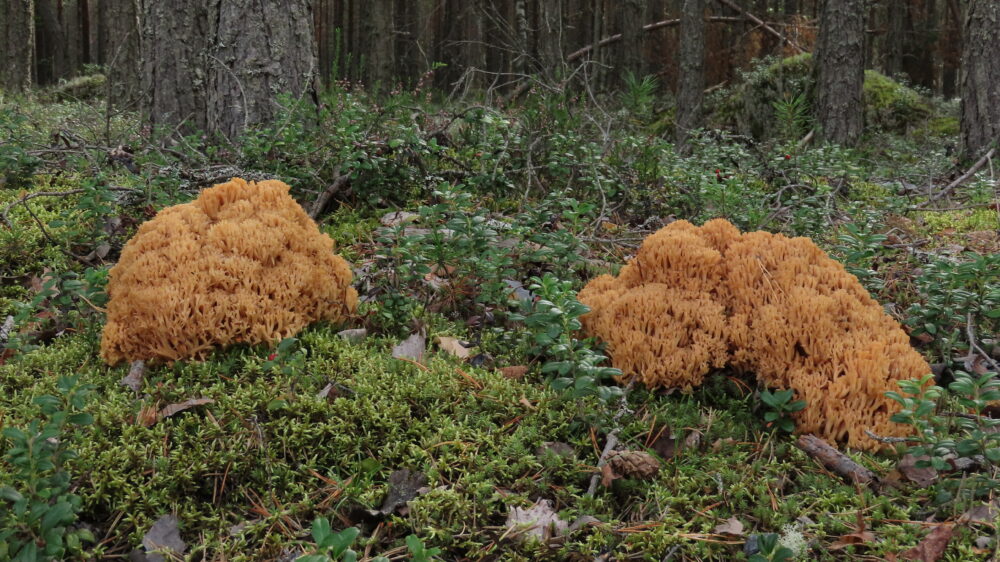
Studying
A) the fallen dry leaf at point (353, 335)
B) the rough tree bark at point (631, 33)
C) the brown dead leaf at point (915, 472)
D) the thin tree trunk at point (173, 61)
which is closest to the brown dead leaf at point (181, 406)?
the fallen dry leaf at point (353, 335)

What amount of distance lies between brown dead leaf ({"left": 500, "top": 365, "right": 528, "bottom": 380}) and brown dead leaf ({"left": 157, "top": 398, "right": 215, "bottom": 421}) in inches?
56.5

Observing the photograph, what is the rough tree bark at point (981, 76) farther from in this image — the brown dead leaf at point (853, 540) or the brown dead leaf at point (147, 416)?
the brown dead leaf at point (147, 416)

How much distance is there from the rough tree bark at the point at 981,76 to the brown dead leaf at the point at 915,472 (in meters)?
5.92

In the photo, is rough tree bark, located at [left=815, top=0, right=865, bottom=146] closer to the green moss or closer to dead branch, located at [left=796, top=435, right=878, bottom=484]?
the green moss

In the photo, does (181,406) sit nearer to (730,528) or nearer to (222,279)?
(222,279)

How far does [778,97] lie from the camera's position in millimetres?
10227

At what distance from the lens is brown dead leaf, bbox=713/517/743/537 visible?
2.54m

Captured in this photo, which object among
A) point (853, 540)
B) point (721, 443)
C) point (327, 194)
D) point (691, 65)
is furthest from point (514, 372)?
point (691, 65)

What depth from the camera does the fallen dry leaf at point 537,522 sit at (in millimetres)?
2541

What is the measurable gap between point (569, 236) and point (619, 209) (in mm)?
1924

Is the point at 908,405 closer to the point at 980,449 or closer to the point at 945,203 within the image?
the point at 980,449

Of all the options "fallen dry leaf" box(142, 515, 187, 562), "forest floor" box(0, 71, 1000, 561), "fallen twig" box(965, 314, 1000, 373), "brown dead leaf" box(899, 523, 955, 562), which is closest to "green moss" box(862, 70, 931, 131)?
"forest floor" box(0, 71, 1000, 561)

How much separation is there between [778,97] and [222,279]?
949 centimetres

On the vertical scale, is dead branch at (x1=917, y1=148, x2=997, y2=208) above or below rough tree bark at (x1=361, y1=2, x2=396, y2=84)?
below
